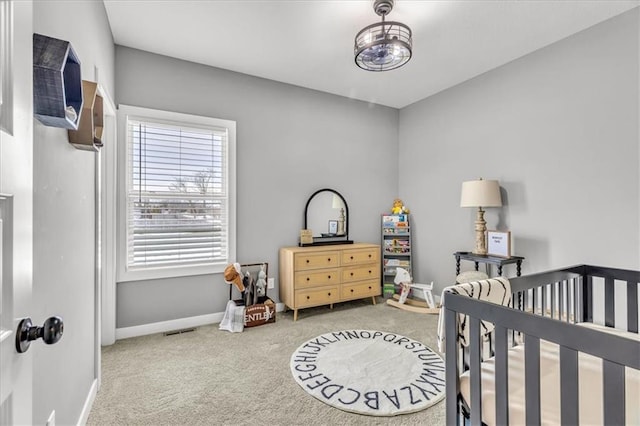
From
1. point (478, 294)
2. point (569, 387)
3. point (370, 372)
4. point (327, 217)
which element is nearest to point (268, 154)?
point (327, 217)

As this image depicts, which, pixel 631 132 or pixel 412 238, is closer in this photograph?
pixel 631 132

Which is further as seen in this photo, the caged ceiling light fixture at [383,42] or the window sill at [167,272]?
the window sill at [167,272]

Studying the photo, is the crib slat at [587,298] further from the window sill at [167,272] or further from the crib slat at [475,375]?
the window sill at [167,272]

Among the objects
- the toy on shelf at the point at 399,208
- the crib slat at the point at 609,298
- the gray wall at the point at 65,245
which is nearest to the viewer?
the gray wall at the point at 65,245

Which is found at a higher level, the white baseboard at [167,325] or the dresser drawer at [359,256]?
the dresser drawer at [359,256]

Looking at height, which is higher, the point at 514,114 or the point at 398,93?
the point at 398,93

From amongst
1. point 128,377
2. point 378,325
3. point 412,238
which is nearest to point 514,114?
point 412,238

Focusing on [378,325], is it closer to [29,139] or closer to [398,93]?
[398,93]

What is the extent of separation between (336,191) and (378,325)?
1.63m

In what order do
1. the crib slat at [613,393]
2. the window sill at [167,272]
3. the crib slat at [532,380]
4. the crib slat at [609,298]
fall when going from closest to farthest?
the crib slat at [613,393] < the crib slat at [532,380] < the crib slat at [609,298] < the window sill at [167,272]

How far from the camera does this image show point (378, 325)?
3.07m

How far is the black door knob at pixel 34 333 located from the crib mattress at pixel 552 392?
54.0 inches

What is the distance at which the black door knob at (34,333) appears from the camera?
0.64 meters

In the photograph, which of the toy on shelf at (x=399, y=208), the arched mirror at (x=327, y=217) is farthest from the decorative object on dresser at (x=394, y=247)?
the arched mirror at (x=327, y=217)
